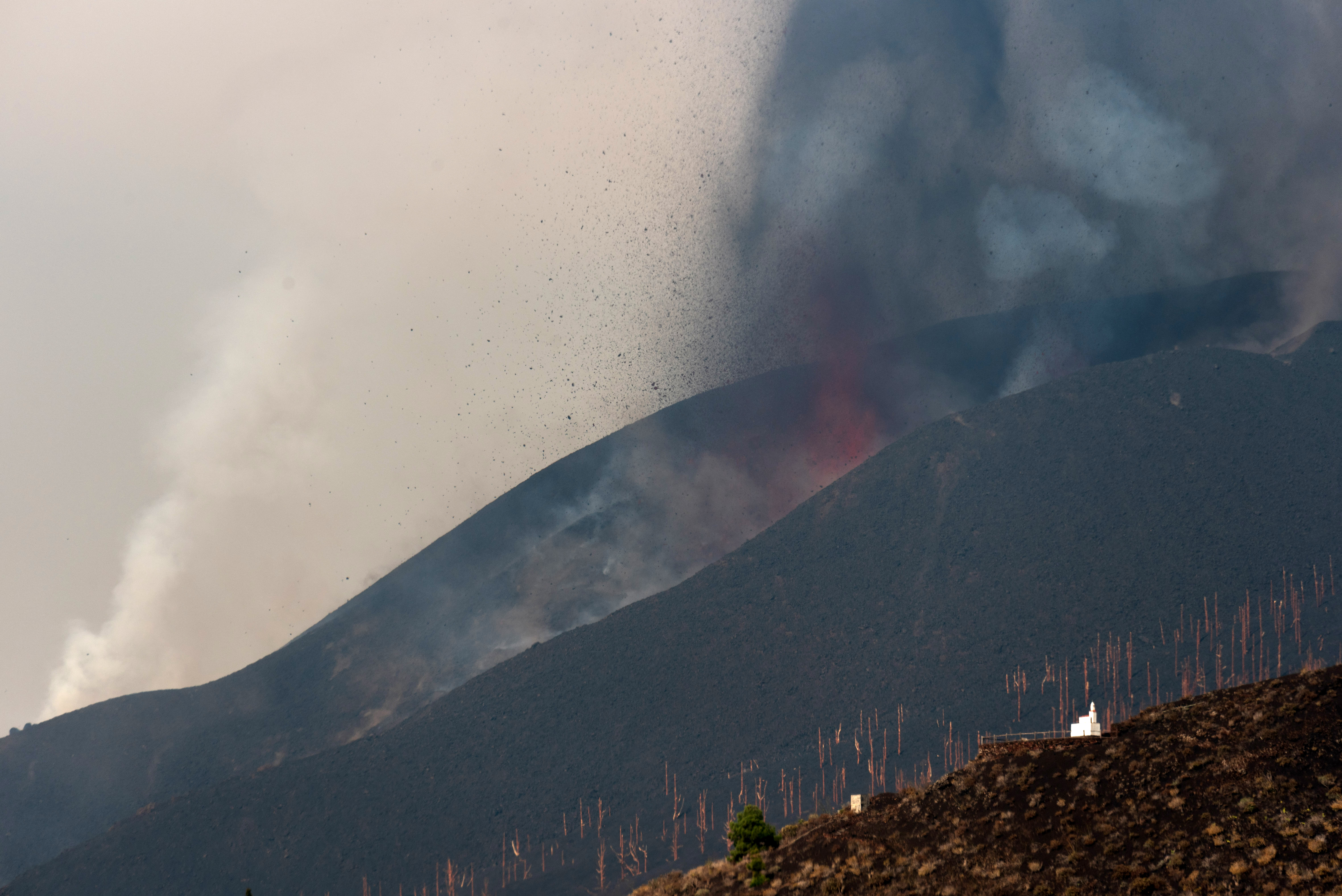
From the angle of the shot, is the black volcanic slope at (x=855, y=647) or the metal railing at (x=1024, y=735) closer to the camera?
the metal railing at (x=1024, y=735)

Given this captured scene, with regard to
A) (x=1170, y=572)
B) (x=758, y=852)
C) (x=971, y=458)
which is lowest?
(x=758, y=852)

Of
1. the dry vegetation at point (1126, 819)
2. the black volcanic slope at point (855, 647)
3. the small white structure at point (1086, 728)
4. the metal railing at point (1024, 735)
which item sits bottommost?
the dry vegetation at point (1126, 819)

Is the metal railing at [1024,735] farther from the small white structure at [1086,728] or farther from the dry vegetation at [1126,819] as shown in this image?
the dry vegetation at [1126,819]

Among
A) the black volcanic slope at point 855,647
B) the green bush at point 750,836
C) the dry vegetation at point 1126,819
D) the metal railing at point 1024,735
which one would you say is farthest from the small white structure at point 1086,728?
the black volcanic slope at point 855,647

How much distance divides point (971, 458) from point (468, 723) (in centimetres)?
8950

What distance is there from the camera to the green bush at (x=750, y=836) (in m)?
41.6

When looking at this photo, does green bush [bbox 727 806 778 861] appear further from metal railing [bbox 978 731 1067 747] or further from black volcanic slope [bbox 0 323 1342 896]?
black volcanic slope [bbox 0 323 1342 896]

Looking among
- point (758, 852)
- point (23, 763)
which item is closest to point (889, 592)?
point (758, 852)


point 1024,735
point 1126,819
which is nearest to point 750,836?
point 1126,819

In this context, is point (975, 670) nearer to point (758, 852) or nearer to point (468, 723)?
point (468, 723)

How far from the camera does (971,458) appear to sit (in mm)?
182750

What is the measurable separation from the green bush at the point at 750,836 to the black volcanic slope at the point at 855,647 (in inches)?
3068

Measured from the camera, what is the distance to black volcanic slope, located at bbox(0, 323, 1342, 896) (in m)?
131

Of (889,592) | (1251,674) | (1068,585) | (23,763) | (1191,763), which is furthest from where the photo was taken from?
(23,763)
